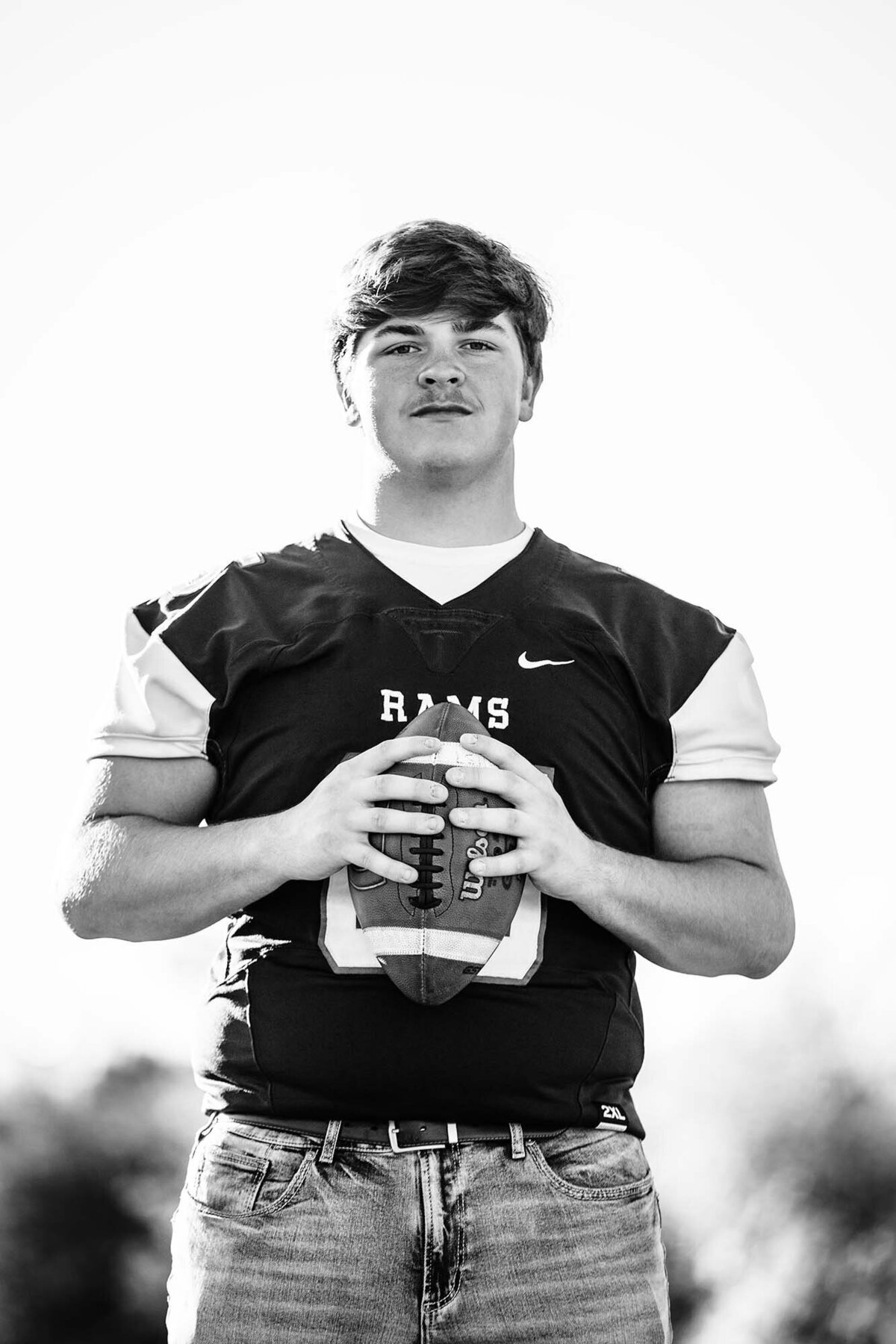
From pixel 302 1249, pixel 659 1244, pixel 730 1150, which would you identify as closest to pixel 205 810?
pixel 302 1249

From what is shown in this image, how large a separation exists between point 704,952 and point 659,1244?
295 mm

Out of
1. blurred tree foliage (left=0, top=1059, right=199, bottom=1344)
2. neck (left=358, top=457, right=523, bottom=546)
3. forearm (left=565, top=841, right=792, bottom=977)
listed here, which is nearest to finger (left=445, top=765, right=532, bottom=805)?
forearm (left=565, top=841, right=792, bottom=977)

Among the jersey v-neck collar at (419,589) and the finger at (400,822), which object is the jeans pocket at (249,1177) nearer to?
the finger at (400,822)

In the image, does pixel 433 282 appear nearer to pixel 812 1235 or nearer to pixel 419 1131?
pixel 419 1131

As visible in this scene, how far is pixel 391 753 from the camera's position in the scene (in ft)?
3.91

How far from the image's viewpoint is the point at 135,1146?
2.79 metres

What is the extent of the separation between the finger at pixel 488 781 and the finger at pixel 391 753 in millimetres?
32

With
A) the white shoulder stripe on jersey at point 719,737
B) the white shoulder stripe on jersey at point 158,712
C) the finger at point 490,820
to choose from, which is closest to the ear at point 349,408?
the white shoulder stripe on jersey at point 158,712

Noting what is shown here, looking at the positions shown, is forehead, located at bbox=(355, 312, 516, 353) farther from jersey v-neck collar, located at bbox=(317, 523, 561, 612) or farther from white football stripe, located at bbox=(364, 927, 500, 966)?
white football stripe, located at bbox=(364, 927, 500, 966)

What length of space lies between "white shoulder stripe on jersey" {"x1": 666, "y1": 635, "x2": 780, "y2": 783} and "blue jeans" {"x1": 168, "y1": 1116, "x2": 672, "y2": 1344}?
45 centimetres

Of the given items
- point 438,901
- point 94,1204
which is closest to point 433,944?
point 438,901

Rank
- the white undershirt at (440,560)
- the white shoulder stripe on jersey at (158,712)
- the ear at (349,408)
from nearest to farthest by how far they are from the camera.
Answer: the white shoulder stripe on jersey at (158,712)
the white undershirt at (440,560)
the ear at (349,408)

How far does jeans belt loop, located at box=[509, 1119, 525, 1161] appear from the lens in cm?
119

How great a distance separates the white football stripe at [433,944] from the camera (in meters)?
1.19
